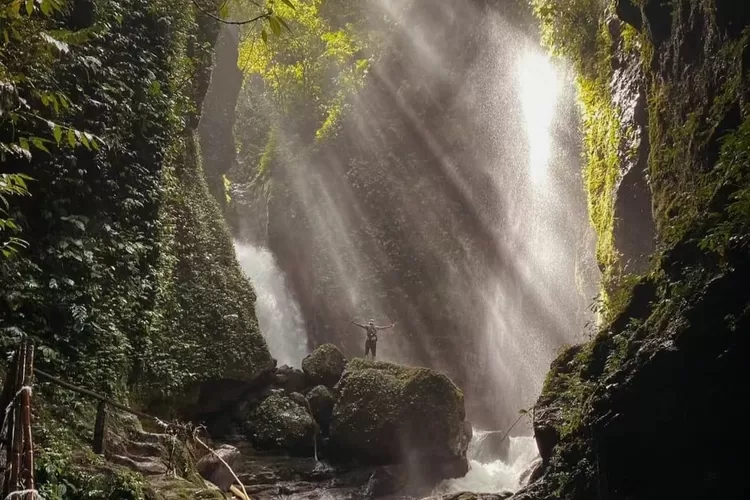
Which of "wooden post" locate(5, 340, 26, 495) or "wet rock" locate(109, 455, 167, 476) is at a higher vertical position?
"wet rock" locate(109, 455, 167, 476)

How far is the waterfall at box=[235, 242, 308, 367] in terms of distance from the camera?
24.3m

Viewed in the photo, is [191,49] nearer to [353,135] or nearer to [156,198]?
[156,198]

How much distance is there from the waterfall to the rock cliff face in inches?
708

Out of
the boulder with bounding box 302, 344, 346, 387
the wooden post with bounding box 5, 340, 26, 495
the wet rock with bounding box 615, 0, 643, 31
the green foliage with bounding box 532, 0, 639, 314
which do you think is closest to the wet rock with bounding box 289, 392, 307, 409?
the boulder with bounding box 302, 344, 346, 387

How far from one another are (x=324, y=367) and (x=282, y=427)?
113 inches

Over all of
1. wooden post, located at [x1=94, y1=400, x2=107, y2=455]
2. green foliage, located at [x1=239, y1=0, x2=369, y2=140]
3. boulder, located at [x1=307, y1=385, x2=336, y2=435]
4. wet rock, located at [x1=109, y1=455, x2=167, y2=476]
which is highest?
green foliage, located at [x1=239, y1=0, x2=369, y2=140]

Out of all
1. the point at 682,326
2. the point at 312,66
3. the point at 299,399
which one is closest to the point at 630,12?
the point at 682,326

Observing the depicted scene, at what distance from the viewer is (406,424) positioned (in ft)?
40.9

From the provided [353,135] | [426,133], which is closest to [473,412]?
[426,133]

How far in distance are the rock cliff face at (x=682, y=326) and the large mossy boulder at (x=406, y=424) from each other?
5039 mm

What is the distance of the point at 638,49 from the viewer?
9.39 meters

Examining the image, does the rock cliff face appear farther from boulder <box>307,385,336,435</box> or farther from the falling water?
the falling water

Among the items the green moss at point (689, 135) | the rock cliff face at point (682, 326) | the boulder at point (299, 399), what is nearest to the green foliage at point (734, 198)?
the rock cliff face at point (682, 326)

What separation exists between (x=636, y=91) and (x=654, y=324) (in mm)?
5166
